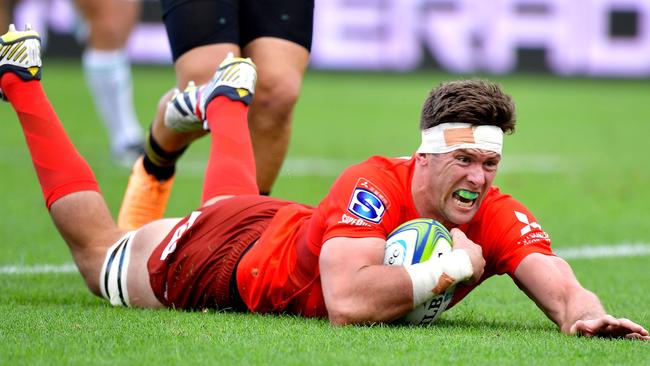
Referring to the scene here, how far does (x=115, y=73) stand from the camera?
1125 cm

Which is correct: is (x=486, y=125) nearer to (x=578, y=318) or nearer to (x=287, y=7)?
(x=578, y=318)

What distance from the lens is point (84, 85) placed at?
20531mm

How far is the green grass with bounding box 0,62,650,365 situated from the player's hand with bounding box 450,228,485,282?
0.76 feet

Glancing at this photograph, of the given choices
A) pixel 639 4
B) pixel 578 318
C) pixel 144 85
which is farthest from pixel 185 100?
pixel 639 4

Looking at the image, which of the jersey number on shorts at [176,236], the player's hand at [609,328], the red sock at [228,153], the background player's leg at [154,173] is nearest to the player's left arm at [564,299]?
the player's hand at [609,328]

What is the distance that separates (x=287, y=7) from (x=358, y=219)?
221 cm

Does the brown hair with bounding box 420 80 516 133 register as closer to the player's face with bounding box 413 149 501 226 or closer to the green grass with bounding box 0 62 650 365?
the player's face with bounding box 413 149 501 226

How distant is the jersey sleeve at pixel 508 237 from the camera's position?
Answer: 494 cm

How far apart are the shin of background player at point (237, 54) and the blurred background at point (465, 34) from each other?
13.5 meters

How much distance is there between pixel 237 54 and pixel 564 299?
244 cm

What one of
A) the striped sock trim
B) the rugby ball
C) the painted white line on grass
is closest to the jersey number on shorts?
the striped sock trim

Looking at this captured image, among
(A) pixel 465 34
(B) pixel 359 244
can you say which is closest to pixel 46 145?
(B) pixel 359 244

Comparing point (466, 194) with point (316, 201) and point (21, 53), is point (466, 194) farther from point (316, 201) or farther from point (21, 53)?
point (316, 201)

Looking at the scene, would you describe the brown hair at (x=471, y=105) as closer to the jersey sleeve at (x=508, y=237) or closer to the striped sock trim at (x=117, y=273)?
the jersey sleeve at (x=508, y=237)
